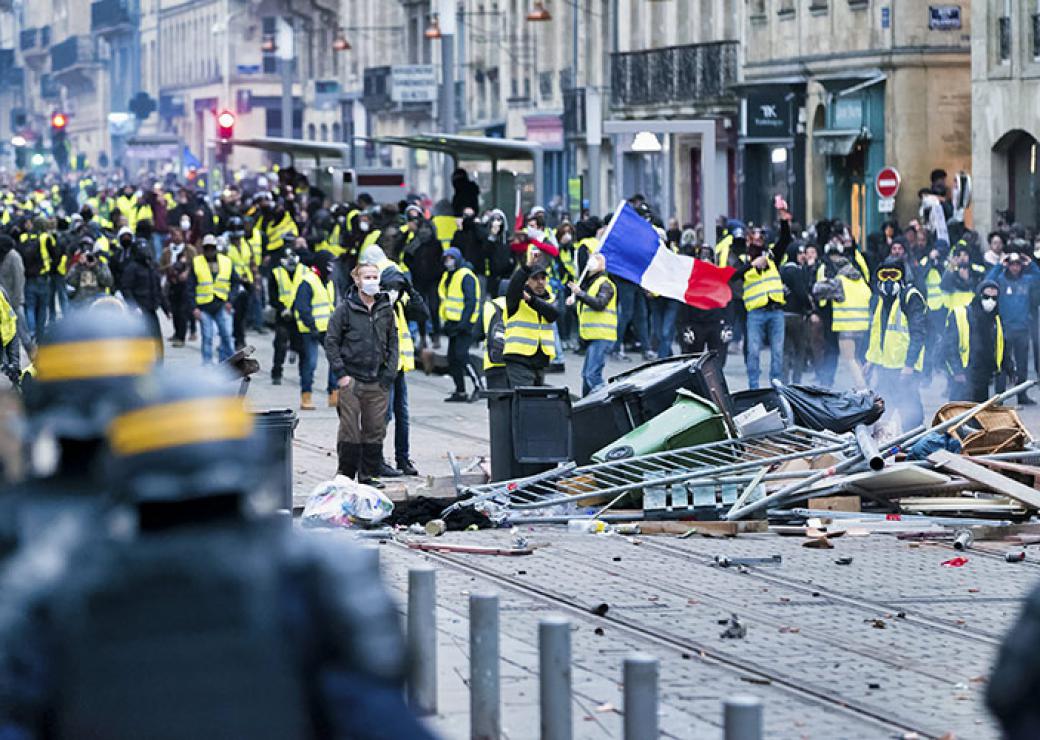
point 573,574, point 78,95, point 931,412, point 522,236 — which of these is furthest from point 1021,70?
point 78,95

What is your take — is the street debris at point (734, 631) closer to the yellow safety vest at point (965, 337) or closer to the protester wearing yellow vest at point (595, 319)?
the protester wearing yellow vest at point (595, 319)

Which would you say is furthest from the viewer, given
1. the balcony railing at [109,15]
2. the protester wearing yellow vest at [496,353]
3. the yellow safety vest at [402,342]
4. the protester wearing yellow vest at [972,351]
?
the balcony railing at [109,15]

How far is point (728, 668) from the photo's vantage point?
1080 centimetres

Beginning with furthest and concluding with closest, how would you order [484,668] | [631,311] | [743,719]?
[631,311], [484,668], [743,719]

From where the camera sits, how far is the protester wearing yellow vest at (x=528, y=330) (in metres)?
19.3

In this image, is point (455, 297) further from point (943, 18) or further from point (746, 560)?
point (943, 18)

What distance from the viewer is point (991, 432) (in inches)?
656

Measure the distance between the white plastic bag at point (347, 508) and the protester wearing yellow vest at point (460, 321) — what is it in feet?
27.7

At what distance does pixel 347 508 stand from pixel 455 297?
899 centimetres

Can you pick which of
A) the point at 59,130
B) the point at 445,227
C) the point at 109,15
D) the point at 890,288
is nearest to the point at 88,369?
the point at 890,288

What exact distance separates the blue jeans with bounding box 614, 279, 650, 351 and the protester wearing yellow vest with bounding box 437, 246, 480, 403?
15.0 feet

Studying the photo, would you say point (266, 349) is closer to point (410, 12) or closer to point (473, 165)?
point (473, 165)

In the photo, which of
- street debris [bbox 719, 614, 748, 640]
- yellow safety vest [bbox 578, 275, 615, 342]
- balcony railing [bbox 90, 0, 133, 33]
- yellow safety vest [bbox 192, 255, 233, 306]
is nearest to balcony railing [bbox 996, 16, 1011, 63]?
yellow safety vest [bbox 192, 255, 233, 306]

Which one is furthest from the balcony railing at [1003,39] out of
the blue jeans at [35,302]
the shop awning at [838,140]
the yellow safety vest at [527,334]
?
the yellow safety vest at [527,334]
